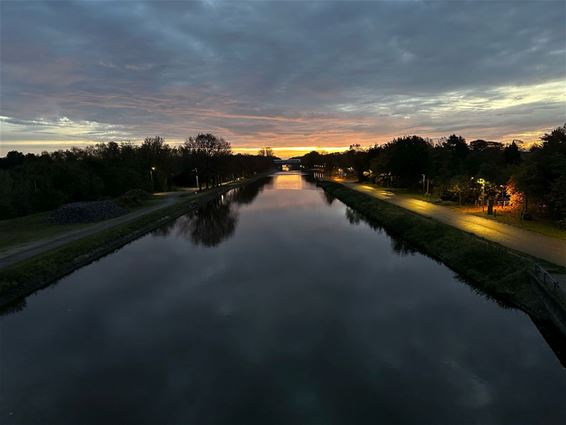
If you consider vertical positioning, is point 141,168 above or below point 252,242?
above

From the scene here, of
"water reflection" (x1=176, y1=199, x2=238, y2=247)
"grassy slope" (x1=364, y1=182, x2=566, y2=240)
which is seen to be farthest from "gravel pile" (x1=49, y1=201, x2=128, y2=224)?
"grassy slope" (x1=364, y1=182, x2=566, y2=240)

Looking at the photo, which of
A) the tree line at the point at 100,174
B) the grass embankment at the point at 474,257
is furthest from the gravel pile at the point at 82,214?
the grass embankment at the point at 474,257

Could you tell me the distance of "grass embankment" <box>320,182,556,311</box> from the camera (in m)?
17.2

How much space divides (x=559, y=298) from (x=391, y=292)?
7213 millimetres

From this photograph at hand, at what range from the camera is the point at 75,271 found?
2344 centimetres

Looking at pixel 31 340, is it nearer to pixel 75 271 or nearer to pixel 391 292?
pixel 75 271

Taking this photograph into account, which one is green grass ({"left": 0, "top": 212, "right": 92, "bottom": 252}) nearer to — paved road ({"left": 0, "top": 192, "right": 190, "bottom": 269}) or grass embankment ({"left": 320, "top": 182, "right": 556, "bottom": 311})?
paved road ({"left": 0, "top": 192, "right": 190, "bottom": 269})

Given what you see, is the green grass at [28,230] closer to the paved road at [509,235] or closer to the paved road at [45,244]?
the paved road at [45,244]

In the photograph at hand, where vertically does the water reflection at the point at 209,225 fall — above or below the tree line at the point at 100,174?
below

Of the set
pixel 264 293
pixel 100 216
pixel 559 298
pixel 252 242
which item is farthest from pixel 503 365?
pixel 100 216

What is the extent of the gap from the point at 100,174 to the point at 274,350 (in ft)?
176

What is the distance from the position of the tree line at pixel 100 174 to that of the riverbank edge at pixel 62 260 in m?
16.0

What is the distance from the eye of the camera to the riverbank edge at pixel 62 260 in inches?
752

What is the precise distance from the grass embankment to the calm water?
1.01 metres
